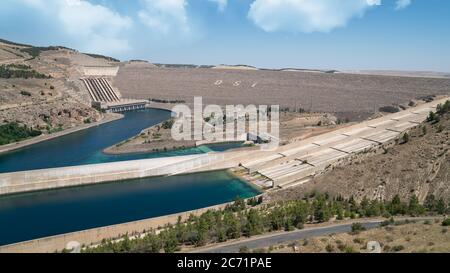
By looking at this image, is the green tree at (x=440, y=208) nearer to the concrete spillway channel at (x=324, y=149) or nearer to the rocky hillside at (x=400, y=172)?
the rocky hillside at (x=400, y=172)

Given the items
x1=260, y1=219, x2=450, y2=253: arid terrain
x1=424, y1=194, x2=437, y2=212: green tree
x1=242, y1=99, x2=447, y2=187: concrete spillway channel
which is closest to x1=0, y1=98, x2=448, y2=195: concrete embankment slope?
x1=242, y1=99, x2=447, y2=187: concrete spillway channel

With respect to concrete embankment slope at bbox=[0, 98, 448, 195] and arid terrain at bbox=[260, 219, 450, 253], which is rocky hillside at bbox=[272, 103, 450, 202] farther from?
arid terrain at bbox=[260, 219, 450, 253]

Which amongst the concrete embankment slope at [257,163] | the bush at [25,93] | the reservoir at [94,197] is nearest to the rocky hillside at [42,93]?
the bush at [25,93]

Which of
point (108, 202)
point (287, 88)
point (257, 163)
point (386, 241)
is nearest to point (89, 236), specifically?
→ point (108, 202)

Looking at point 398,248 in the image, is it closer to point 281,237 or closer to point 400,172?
point 281,237
